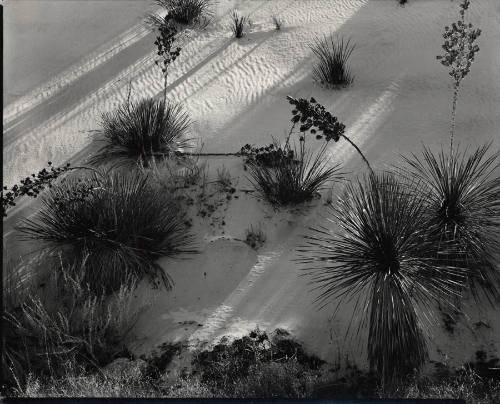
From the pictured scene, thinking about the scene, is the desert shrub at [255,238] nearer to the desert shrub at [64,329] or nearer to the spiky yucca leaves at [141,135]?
the desert shrub at [64,329]

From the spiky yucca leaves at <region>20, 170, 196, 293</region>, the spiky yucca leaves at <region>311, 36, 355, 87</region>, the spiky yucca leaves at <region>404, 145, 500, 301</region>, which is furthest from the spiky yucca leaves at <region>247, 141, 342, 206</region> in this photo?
the spiky yucca leaves at <region>311, 36, 355, 87</region>

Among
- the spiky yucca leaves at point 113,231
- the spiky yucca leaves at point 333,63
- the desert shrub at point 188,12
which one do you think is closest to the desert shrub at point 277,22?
the spiky yucca leaves at point 333,63

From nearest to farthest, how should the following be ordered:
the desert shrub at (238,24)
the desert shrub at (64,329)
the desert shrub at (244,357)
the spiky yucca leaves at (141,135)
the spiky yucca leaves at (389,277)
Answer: the spiky yucca leaves at (389,277) < the desert shrub at (244,357) < the desert shrub at (64,329) < the spiky yucca leaves at (141,135) < the desert shrub at (238,24)

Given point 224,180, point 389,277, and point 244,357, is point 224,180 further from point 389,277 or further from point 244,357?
point 389,277

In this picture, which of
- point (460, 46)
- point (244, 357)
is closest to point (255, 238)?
point (244, 357)

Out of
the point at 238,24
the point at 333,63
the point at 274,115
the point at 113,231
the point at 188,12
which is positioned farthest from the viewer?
the point at 188,12

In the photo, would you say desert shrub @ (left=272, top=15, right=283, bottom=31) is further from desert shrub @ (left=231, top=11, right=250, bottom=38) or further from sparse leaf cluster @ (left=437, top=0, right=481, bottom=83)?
sparse leaf cluster @ (left=437, top=0, right=481, bottom=83)
